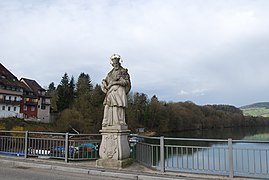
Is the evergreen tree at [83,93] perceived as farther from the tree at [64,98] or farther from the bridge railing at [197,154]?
the bridge railing at [197,154]

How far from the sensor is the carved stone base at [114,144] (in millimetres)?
7367

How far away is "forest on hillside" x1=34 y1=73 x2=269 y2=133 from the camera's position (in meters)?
39.8

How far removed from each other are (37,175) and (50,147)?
8.88 feet

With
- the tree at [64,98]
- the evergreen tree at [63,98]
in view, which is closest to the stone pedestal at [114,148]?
the evergreen tree at [63,98]

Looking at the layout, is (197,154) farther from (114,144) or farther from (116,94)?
(116,94)

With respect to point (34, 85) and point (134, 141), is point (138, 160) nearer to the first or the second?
point (134, 141)

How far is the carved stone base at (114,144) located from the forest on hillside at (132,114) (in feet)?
101

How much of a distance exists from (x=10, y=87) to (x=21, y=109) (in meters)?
5.97

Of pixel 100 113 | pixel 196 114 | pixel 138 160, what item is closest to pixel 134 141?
pixel 138 160

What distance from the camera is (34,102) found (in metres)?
54.0

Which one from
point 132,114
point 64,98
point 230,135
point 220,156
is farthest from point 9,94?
point 220,156

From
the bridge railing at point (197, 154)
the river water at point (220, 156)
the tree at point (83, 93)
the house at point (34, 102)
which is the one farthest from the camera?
the house at point (34, 102)

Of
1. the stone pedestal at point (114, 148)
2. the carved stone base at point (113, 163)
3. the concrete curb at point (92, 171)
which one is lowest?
the concrete curb at point (92, 171)

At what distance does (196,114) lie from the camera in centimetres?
8512
